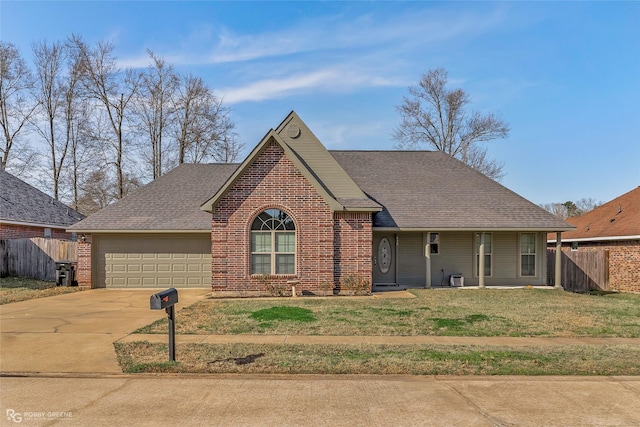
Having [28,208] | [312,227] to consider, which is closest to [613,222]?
[312,227]

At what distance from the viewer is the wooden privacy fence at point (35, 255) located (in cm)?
1977

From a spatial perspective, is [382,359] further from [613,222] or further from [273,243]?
[613,222]

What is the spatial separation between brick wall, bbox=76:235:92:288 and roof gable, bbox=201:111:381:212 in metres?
6.67

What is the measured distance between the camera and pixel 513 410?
201 inches

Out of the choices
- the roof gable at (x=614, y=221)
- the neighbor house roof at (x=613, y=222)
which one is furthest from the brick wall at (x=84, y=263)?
the roof gable at (x=614, y=221)

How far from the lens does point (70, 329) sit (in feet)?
31.7

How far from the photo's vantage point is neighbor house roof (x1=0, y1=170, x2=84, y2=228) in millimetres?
21234

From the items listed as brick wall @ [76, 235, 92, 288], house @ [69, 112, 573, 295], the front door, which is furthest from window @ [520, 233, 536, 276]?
brick wall @ [76, 235, 92, 288]

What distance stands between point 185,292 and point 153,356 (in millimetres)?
10023

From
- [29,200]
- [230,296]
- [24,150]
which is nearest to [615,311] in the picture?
[230,296]

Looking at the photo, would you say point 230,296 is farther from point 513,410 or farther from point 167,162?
point 167,162

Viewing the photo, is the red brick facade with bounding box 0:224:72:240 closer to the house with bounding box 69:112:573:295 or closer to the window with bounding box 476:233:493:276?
the house with bounding box 69:112:573:295

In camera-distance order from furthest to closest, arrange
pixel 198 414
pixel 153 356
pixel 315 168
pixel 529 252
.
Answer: pixel 529 252 < pixel 315 168 < pixel 153 356 < pixel 198 414

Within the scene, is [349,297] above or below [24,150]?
below
